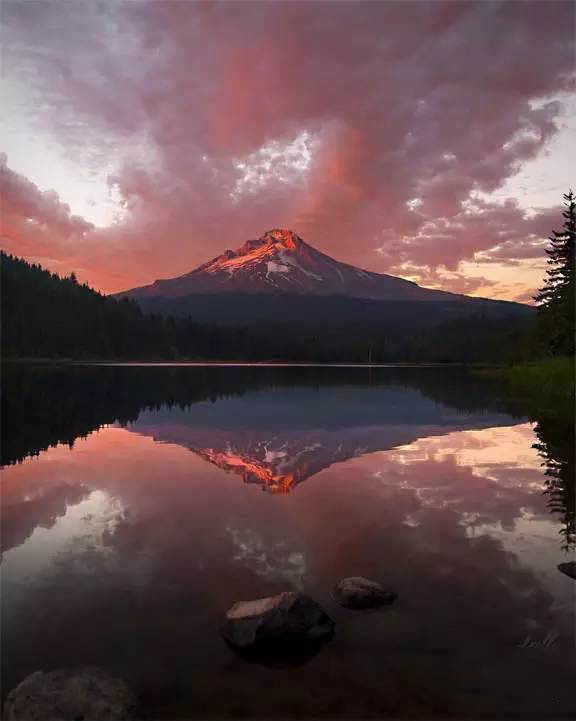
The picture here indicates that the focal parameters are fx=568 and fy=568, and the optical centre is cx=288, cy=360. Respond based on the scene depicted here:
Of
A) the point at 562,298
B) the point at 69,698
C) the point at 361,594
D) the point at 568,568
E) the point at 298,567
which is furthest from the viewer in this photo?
the point at 562,298

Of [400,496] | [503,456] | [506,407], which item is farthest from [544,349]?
[400,496]

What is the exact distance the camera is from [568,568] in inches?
423

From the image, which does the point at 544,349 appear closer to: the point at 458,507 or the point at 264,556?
the point at 458,507

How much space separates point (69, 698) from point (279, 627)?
2759mm

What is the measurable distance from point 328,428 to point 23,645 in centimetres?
2527

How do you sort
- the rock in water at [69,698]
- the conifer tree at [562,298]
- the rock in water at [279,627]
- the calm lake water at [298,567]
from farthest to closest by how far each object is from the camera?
the conifer tree at [562,298], the rock in water at [279,627], the calm lake water at [298,567], the rock in water at [69,698]

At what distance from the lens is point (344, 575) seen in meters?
10.5

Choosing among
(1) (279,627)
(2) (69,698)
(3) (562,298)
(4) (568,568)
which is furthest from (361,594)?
(3) (562,298)

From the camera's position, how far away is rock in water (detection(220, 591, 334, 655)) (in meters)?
7.78

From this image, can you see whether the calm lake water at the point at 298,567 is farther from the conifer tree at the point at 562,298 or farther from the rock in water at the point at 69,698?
the conifer tree at the point at 562,298

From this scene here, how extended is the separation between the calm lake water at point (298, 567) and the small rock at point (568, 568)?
0.22m

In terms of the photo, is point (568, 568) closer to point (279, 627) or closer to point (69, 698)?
point (279, 627)

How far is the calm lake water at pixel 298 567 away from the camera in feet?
23.0

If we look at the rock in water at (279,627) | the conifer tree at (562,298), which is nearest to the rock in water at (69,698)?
the rock in water at (279,627)
